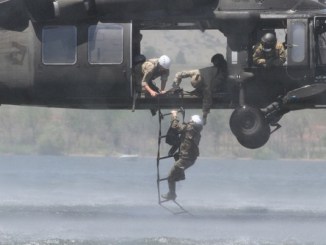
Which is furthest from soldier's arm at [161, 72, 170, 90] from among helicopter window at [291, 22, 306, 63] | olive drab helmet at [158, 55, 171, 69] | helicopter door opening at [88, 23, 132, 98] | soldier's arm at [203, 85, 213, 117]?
helicopter window at [291, 22, 306, 63]

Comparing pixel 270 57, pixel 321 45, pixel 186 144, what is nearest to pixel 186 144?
pixel 186 144

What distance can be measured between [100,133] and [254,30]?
43707mm

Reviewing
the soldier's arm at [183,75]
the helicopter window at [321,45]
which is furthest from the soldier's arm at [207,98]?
the helicopter window at [321,45]

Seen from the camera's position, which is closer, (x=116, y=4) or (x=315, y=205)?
(x=116, y=4)

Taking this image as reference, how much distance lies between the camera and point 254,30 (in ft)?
79.7

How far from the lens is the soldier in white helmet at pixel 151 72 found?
24531 millimetres

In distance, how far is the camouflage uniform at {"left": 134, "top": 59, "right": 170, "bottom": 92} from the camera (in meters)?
24.5

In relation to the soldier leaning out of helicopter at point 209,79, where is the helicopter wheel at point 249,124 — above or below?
below

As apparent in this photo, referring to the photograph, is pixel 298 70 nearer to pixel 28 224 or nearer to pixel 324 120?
pixel 28 224

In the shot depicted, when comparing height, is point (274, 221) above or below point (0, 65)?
below

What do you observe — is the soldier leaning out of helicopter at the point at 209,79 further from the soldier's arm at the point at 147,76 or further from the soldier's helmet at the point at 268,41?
the soldier's helmet at the point at 268,41

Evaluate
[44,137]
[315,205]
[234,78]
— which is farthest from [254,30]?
[44,137]

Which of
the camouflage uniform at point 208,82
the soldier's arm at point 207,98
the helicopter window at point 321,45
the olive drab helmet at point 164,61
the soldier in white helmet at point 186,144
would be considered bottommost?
the soldier in white helmet at point 186,144

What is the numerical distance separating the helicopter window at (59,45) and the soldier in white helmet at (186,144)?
2.63 metres
